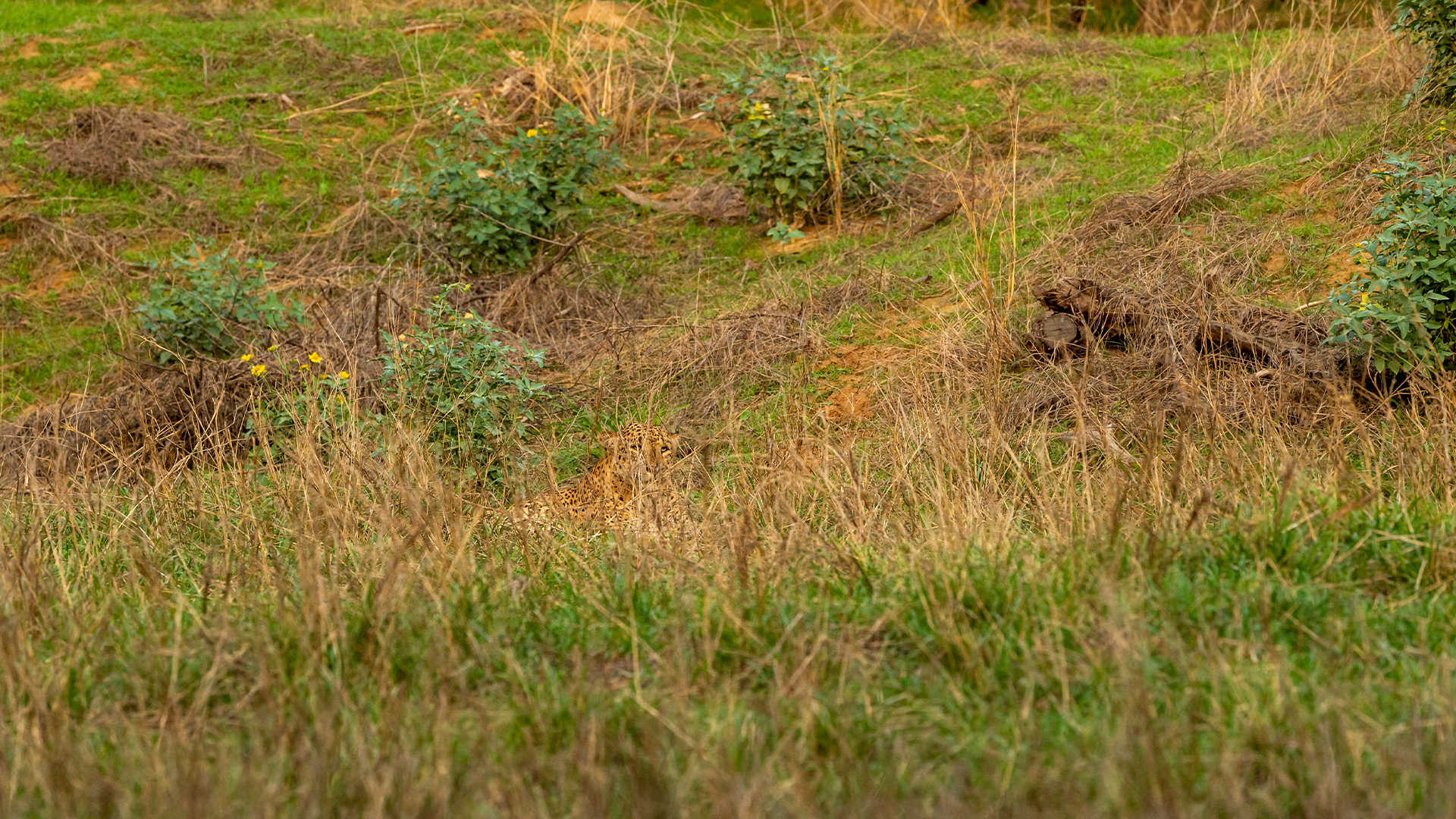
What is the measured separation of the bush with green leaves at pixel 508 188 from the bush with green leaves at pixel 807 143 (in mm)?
934

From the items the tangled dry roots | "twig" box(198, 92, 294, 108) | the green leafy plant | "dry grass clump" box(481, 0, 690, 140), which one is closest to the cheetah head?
the tangled dry roots

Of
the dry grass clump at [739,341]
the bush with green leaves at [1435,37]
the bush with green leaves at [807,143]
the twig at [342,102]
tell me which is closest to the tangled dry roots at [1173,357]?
the dry grass clump at [739,341]

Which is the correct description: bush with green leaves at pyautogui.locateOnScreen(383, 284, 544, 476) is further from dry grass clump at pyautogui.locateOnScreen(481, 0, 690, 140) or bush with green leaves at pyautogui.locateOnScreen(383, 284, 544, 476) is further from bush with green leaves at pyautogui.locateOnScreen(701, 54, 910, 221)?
dry grass clump at pyautogui.locateOnScreen(481, 0, 690, 140)

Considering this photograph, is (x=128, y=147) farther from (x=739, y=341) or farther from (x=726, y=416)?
(x=726, y=416)

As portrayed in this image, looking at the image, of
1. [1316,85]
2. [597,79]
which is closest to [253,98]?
[597,79]

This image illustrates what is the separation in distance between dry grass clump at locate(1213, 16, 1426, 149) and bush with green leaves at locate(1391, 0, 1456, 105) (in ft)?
1.80

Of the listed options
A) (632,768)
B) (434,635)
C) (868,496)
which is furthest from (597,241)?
(632,768)

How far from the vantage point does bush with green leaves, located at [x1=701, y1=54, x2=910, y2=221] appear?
8039 millimetres

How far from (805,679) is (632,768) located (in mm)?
475

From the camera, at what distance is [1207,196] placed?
7.02m

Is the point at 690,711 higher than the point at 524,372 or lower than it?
higher

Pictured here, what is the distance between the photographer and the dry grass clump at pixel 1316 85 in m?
7.88

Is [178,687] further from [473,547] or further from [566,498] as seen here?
[566,498]

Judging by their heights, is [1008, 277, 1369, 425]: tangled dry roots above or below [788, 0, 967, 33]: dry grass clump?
below
